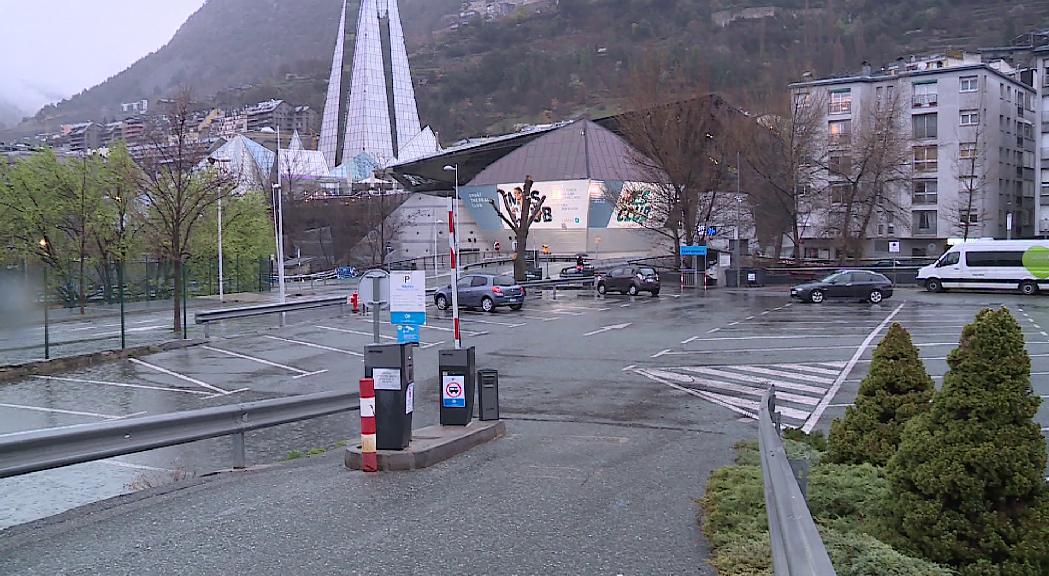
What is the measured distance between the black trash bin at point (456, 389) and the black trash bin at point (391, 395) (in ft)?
4.89

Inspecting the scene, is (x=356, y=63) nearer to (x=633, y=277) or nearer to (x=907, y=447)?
(x=633, y=277)

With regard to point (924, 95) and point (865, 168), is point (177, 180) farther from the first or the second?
point (924, 95)

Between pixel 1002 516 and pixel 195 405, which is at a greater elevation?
pixel 1002 516

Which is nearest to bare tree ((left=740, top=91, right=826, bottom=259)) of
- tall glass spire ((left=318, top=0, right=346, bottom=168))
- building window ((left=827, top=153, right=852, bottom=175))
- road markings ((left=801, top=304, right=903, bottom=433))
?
building window ((left=827, top=153, right=852, bottom=175))

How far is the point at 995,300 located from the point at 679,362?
24383 mm

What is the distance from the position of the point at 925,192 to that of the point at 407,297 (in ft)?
237

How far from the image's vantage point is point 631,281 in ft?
152

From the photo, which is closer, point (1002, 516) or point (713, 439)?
point (1002, 516)

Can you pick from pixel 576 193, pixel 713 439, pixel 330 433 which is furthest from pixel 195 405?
pixel 576 193

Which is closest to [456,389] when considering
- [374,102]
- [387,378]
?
[387,378]

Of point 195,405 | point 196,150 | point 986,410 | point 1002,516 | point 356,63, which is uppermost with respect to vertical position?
point 356,63

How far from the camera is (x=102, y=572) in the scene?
5.74m

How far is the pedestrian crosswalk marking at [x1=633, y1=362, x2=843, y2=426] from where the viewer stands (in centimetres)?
1477

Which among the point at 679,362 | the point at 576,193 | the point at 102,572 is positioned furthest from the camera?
the point at 576,193
